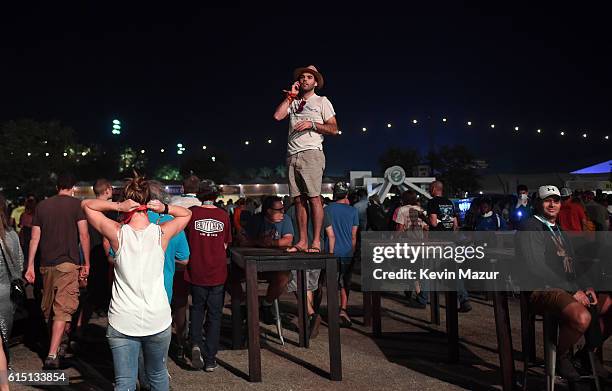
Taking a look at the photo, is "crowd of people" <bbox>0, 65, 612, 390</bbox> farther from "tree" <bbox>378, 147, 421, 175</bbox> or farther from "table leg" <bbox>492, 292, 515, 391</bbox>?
"tree" <bbox>378, 147, 421, 175</bbox>

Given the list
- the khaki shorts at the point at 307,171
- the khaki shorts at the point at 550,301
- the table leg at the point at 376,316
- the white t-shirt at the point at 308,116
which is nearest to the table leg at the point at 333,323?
the khaki shorts at the point at 307,171

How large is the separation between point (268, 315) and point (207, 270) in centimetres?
317

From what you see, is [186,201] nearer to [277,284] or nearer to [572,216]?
[277,284]

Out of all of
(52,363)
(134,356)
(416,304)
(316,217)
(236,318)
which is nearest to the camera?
(134,356)

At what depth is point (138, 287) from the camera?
13.3 ft

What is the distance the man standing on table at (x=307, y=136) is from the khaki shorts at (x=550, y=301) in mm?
2346

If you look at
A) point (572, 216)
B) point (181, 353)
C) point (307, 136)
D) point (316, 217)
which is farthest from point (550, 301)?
point (572, 216)

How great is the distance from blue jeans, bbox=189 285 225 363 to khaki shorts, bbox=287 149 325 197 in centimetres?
141

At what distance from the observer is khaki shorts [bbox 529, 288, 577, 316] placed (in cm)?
513

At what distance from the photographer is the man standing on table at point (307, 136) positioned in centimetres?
671

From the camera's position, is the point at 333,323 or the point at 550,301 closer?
the point at 550,301

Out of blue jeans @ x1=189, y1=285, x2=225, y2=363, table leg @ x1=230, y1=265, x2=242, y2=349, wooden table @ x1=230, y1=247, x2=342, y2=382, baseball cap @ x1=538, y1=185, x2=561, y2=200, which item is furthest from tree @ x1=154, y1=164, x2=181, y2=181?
baseball cap @ x1=538, y1=185, x2=561, y2=200

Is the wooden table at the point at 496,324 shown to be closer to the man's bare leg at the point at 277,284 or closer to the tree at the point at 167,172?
the man's bare leg at the point at 277,284

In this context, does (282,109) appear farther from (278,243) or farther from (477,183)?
(477,183)
